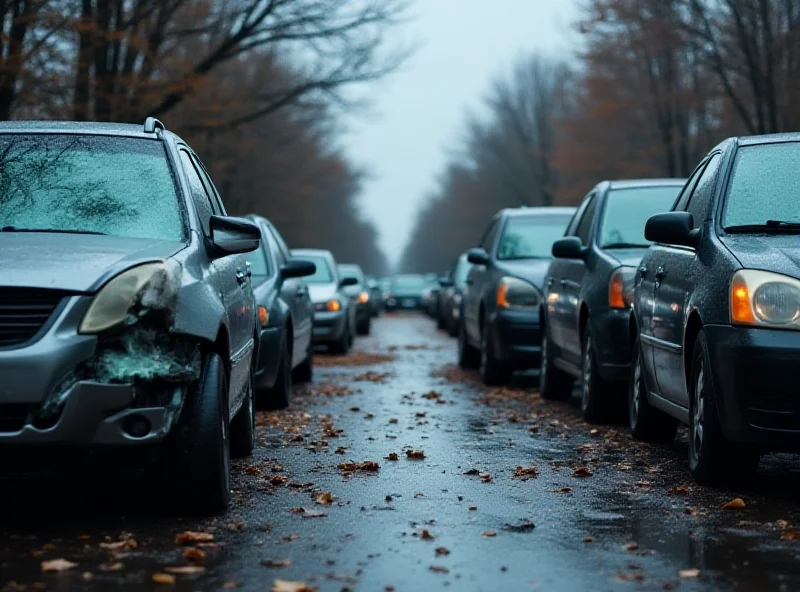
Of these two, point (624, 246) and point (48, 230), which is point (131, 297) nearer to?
point (48, 230)

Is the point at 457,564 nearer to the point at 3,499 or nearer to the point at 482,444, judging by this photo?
the point at 3,499

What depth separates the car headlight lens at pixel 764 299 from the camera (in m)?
6.83

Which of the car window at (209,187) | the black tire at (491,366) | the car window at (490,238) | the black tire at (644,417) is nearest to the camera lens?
the car window at (209,187)

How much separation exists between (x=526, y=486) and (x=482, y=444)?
2.08m

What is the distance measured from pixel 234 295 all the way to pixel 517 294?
7360 mm

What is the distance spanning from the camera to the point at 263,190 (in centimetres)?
5316

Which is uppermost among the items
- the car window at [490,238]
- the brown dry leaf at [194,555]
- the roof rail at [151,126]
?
the roof rail at [151,126]

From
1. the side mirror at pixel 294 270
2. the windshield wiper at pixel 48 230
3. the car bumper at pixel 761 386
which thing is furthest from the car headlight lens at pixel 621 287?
the windshield wiper at pixel 48 230

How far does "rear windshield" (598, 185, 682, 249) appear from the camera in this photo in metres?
11.8

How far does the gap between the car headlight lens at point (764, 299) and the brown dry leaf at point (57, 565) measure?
324 centimetres

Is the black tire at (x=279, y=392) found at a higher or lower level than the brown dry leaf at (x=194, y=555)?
lower

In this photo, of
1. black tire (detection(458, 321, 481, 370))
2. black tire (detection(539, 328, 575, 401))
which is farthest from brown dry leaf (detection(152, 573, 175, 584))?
black tire (detection(458, 321, 481, 370))

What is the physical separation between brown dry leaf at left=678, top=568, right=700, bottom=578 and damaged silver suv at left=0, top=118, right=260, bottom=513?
2052 millimetres

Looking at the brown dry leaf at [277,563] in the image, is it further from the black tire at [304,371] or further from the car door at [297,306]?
the black tire at [304,371]
